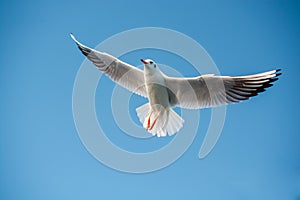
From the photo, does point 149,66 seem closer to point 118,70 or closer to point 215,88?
point 118,70

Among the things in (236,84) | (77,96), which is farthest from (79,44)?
(236,84)

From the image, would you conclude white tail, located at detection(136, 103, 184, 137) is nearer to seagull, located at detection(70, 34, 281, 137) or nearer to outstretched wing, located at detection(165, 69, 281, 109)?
seagull, located at detection(70, 34, 281, 137)

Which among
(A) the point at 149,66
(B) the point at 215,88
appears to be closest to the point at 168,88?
(A) the point at 149,66

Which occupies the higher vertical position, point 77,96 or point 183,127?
point 77,96

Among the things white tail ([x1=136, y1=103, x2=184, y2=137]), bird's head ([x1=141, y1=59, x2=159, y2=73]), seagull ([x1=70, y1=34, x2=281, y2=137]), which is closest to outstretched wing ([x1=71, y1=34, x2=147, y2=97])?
seagull ([x1=70, y1=34, x2=281, y2=137])

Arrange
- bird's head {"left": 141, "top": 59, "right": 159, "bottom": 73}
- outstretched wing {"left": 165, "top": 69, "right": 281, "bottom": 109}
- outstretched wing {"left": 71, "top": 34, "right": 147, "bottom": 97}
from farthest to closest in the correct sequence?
outstretched wing {"left": 71, "top": 34, "right": 147, "bottom": 97} < bird's head {"left": 141, "top": 59, "right": 159, "bottom": 73} < outstretched wing {"left": 165, "top": 69, "right": 281, "bottom": 109}

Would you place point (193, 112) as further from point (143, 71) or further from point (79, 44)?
point (79, 44)

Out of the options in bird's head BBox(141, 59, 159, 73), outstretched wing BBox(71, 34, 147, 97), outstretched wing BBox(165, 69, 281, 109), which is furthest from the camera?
outstretched wing BBox(71, 34, 147, 97)

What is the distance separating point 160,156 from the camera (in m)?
4.64

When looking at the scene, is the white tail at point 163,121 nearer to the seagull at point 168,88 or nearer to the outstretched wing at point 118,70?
the seagull at point 168,88

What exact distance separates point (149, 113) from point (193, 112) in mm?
516

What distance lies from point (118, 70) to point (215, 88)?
39.1 inches

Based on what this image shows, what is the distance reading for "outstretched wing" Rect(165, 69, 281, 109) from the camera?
382 cm

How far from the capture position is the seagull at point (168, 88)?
3898 millimetres
